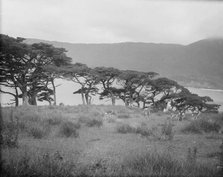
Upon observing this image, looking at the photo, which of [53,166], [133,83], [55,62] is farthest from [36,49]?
[53,166]

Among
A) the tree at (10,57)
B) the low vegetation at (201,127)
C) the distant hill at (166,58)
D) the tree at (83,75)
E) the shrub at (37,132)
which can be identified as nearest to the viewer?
the shrub at (37,132)

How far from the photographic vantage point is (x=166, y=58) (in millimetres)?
115000

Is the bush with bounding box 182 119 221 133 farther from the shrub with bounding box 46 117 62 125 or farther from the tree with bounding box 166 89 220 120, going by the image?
the tree with bounding box 166 89 220 120

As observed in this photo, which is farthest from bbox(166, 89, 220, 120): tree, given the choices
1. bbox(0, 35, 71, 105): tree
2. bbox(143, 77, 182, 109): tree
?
bbox(0, 35, 71, 105): tree

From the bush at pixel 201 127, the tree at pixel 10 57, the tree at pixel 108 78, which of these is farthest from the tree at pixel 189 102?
the tree at pixel 10 57

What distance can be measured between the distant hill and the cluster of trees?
180 feet

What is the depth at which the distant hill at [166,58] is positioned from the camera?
8749cm

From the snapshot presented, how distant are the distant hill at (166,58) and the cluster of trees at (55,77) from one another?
55015 mm

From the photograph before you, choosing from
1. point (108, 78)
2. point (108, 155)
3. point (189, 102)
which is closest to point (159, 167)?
point (108, 155)

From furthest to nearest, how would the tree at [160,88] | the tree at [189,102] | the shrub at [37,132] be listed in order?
1. the tree at [160,88]
2. the tree at [189,102]
3. the shrub at [37,132]

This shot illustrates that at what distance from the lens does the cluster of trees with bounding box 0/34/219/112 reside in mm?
21516

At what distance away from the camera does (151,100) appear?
32.3m

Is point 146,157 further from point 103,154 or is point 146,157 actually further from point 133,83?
point 133,83

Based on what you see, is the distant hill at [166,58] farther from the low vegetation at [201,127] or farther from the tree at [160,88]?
the low vegetation at [201,127]
